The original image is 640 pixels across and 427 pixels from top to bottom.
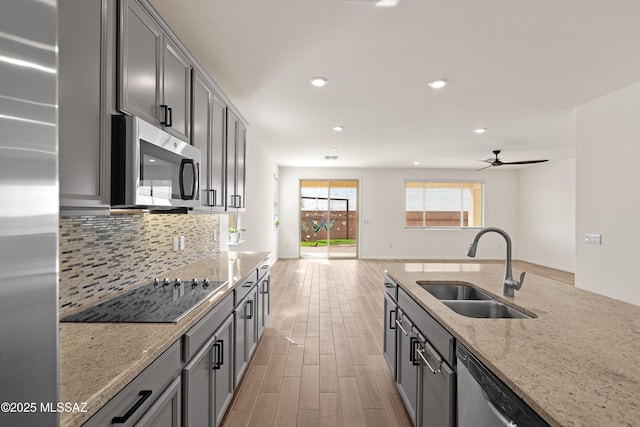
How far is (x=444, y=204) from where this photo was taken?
9617 millimetres

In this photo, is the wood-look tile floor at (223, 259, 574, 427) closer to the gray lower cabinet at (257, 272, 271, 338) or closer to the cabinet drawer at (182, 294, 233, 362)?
the gray lower cabinet at (257, 272, 271, 338)

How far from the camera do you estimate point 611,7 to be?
204cm

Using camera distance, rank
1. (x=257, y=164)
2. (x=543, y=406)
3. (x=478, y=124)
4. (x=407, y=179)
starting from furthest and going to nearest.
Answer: (x=407, y=179) < (x=257, y=164) < (x=478, y=124) < (x=543, y=406)

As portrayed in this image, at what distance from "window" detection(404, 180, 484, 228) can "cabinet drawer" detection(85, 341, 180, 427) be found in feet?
29.0

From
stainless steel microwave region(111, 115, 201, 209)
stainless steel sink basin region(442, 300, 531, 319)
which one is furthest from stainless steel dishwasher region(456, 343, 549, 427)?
stainless steel microwave region(111, 115, 201, 209)

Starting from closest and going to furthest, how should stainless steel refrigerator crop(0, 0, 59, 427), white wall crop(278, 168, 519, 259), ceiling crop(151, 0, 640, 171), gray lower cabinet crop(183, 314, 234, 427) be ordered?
stainless steel refrigerator crop(0, 0, 59, 427)
gray lower cabinet crop(183, 314, 234, 427)
ceiling crop(151, 0, 640, 171)
white wall crop(278, 168, 519, 259)

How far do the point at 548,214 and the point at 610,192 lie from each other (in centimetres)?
527

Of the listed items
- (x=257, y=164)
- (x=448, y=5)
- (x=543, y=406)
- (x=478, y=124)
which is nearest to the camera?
(x=543, y=406)

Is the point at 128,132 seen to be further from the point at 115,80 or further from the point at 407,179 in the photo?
the point at 407,179

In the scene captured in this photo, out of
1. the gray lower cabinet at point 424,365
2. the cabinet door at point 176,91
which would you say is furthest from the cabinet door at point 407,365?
the cabinet door at point 176,91

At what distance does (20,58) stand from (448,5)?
2201 mm

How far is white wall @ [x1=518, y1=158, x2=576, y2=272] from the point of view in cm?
764

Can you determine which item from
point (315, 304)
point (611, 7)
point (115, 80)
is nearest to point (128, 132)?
point (115, 80)

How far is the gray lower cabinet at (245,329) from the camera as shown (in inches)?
91.1
